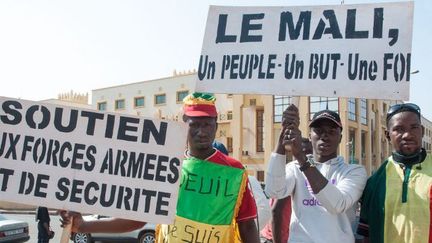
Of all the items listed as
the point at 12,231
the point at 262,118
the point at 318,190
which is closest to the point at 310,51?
the point at 318,190

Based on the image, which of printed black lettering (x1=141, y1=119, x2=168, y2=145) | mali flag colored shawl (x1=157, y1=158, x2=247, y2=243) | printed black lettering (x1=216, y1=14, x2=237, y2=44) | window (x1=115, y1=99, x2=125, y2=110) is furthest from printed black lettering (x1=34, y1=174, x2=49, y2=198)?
window (x1=115, y1=99, x2=125, y2=110)

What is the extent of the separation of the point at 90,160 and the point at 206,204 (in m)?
0.71

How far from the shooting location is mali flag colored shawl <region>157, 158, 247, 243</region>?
295 centimetres

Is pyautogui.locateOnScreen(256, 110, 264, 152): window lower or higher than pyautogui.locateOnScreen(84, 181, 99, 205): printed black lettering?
higher

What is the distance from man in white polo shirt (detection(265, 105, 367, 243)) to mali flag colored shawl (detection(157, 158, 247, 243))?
22 cm

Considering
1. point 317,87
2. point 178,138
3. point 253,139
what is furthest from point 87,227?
point 253,139

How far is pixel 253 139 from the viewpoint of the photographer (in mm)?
36219

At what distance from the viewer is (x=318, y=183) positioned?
284cm

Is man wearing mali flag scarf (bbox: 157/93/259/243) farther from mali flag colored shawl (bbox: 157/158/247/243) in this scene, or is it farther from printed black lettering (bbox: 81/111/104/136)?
printed black lettering (bbox: 81/111/104/136)

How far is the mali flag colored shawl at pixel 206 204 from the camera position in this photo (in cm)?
295

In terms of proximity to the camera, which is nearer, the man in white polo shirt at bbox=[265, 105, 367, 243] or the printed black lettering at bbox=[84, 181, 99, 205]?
the printed black lettering at bbox=[84, 181, 99, 205]

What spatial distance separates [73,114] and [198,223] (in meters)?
0.94

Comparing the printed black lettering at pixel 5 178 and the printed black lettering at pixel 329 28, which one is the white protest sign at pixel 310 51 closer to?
the printed black lettering at pixel 329 28

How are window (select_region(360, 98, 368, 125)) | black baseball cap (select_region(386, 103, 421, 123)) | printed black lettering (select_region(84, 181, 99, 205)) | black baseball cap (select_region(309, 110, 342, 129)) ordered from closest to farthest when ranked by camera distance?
1. printed black lettering (select_region(84, 181, 99, 205))
2. black baseball cap (select_region(386, 103, 421, 123))
3. black baseball cap (select_region(309, 110, 342, 129))
4. window (select_region(360, 98, 368, 125))
